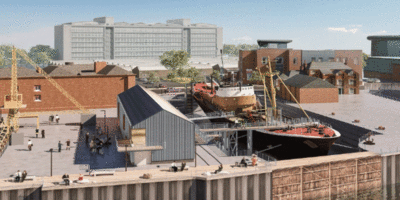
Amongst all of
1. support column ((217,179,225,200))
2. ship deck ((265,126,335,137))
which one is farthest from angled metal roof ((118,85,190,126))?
ship deck ((265,126,335,137))

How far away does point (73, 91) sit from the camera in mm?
87562

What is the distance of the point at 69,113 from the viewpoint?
3297 inches

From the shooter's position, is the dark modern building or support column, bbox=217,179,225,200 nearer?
support column, bbox=217,179,225,200

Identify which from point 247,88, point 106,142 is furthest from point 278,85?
point 106,142

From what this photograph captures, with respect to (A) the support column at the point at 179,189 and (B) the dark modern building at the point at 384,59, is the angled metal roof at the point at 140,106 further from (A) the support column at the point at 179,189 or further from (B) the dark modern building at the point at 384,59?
(B) the dark modern building at the point at 384,59

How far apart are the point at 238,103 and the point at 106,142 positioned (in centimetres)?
2363

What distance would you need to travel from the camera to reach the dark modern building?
156500mm

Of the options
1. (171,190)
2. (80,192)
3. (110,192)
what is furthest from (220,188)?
(80,192)

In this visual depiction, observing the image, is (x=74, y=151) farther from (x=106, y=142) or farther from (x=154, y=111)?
(x=154, y=111)

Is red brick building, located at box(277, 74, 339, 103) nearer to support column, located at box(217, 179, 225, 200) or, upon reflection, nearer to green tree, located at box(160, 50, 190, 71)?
support column, located at box(217, 179, 225, 200)

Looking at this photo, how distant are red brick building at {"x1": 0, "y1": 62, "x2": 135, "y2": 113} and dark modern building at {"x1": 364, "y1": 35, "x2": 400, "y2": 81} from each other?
4005 inches

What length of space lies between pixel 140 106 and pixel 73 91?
36.1 m

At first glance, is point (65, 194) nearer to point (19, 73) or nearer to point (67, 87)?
point (19, 73)

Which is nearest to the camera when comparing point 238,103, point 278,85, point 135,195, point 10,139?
point 135,195
